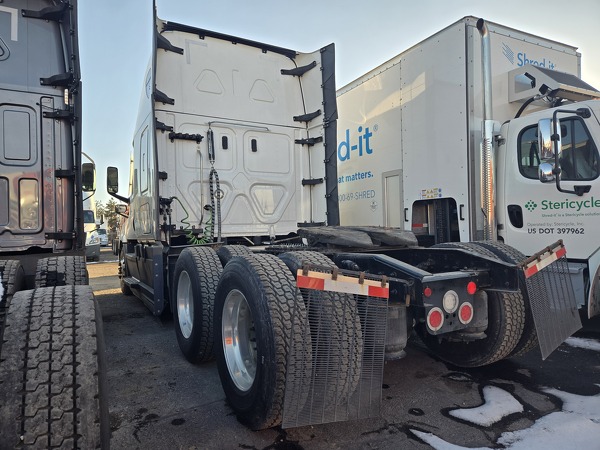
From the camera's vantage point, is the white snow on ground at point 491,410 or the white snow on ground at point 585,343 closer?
the white snow on ground at point 491,410

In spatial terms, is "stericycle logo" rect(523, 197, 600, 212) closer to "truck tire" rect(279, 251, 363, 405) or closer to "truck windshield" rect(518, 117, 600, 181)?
"truck windshield" rect(518, 117, 600, 181)

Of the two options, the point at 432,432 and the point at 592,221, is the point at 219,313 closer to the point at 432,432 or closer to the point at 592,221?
the point at 432,432

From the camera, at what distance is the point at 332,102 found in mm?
6215

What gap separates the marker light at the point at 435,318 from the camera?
277 centimetres

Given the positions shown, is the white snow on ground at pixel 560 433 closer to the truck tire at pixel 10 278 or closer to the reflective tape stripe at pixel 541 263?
the reflective tape stripe at pixel 541 263

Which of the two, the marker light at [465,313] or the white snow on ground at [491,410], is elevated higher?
the marker light at [465,313]

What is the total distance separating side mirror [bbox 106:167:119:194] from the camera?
777 cm

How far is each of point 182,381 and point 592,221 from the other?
4496mm

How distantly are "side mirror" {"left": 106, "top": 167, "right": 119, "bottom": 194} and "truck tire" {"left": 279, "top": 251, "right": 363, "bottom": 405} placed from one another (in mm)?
6388

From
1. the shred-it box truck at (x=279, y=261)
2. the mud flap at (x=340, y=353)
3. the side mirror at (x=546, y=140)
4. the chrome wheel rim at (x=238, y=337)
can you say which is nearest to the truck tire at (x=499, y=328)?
the shred-it box truck at (x=279, y=261)

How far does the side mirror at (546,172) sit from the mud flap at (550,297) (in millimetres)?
1418

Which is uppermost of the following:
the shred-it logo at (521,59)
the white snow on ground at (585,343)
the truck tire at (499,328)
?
the shred-it logo at (521,59)

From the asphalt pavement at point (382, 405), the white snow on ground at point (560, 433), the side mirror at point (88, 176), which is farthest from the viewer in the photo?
the side mirror at point (88, 176)

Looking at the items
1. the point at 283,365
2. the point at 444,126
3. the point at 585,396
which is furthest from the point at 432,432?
the point at 444,126
